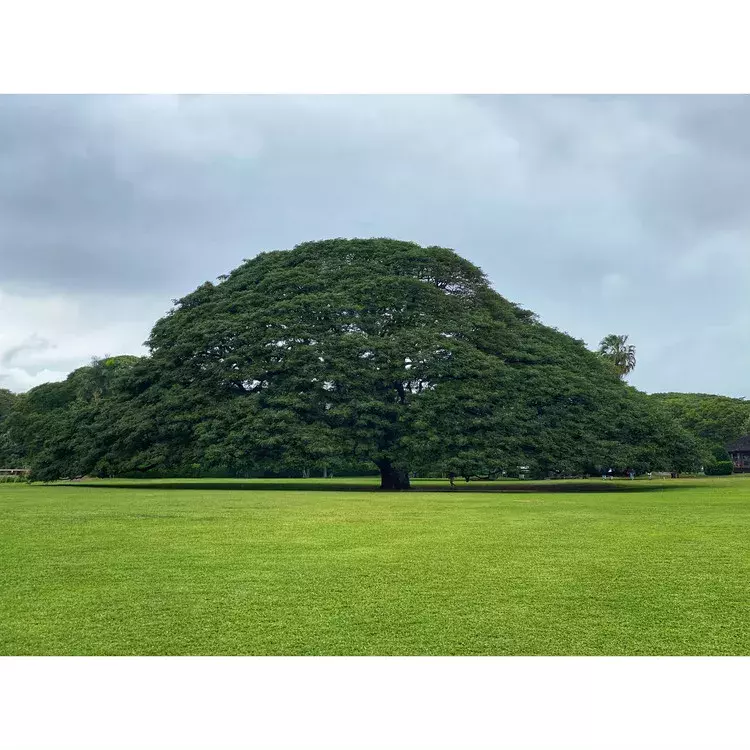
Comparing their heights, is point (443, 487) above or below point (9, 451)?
below

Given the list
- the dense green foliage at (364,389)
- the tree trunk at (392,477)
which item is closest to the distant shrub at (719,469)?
the dense green foliage at (364,389)

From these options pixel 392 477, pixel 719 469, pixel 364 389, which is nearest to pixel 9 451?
pixel 392 477

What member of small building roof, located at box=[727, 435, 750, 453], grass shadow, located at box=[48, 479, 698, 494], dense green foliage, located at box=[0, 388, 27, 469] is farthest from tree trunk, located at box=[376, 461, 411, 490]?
small building roof, located at box=[727, 435, 750, 453]

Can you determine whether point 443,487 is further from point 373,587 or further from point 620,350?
point 620,350

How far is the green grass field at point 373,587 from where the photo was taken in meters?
4.46

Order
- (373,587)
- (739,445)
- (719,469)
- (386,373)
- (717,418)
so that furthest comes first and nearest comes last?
(739,445), (717,418), (719,469), (386,373), (373,587)

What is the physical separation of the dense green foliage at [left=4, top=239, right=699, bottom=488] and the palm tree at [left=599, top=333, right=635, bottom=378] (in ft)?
79.4

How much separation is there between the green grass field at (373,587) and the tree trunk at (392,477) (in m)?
12.9

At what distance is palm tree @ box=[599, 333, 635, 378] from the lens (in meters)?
50.3

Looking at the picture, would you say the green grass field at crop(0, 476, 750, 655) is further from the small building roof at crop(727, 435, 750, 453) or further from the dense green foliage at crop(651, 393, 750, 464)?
the small building roof at crop(727, 435, 750, 453)

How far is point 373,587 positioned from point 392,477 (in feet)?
60.8

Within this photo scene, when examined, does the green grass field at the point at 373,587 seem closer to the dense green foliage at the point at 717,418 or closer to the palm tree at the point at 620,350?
the palm tree at the point at 620,350

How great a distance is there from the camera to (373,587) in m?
5.86
